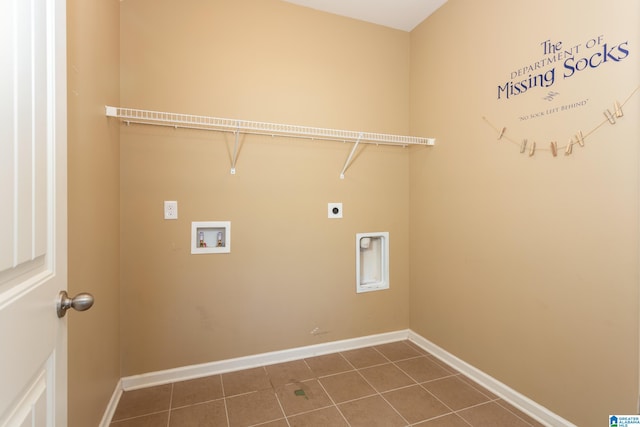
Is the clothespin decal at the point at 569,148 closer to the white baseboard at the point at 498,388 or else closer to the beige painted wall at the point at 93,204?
the white baseboard at the point at 498,388

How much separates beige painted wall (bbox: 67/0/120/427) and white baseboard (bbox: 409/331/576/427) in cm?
224

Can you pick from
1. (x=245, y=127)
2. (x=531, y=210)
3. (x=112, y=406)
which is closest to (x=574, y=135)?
(x=531, y=210)

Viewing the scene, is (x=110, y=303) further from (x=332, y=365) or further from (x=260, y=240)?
(x=332, y=365)

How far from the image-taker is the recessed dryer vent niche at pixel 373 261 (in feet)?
8.52

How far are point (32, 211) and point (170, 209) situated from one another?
1420mm

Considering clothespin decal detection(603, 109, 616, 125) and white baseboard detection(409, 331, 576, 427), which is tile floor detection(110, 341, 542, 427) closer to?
white baseboard detection(409, 331, 576, 427)

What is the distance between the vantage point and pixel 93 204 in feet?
4.67

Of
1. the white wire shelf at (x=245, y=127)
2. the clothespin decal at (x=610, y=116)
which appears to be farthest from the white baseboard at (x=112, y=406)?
the clothespin decal at (x=610, y=116)

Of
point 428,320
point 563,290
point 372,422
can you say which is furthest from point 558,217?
point 372,422

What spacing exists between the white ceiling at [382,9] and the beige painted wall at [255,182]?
70 millimetres

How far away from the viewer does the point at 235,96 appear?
2166mm

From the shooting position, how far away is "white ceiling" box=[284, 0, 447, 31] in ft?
7.58

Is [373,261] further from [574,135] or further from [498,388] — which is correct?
[574,135]

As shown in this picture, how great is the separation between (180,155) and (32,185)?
1.46 m
